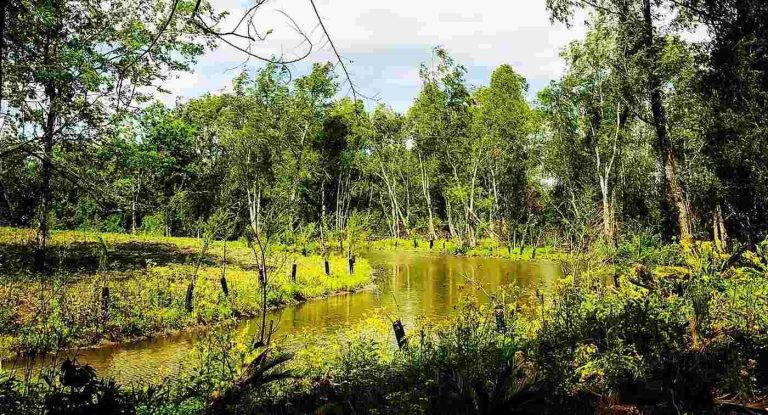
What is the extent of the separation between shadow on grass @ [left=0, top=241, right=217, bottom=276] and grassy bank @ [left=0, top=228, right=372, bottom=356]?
0.03 metres

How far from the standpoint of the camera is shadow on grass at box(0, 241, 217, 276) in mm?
14712

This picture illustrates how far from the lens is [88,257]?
58.9 ft

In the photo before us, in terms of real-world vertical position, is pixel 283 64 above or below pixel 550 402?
above

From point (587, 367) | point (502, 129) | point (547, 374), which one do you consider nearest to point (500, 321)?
point (587, 367)

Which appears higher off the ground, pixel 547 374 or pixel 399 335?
pixel 547 374

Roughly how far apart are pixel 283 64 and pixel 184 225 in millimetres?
42763

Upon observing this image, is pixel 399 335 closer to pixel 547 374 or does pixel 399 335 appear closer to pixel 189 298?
pixel 547 374

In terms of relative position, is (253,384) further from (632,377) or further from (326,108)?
(326,108)

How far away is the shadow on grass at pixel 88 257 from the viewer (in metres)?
14.7

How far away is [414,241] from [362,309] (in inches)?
1083

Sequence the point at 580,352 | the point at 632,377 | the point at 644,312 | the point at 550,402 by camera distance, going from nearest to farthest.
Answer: the point at 550,402
the point at 632,377
the point at 580,352
the point at 644,312

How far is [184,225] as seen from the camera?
139 feet

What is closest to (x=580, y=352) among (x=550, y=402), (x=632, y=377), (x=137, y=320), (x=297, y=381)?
(x=632, y=377)

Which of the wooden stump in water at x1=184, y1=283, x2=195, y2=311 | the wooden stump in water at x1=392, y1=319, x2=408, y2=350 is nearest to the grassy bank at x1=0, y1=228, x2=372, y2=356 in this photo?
the wooden stump in water at x1=184, y1=283, x2=195, y2=311
